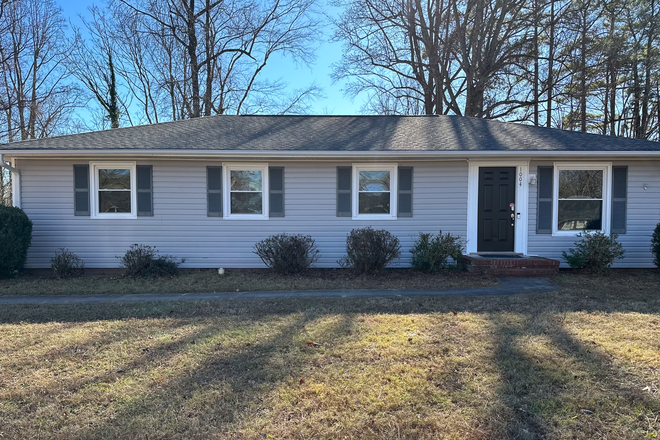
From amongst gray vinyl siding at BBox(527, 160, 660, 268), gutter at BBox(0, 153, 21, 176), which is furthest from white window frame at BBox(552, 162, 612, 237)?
gutter at BBox(0, 153, 21, 176)

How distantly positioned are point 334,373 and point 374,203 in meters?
5.66

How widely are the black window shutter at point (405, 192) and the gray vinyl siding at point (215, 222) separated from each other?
13 cm

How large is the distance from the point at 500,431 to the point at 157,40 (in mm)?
25095

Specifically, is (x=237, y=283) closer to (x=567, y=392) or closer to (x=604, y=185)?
(x=567, y=392)

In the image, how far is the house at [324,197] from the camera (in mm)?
8203

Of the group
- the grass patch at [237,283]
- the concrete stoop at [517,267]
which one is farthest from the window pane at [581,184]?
the grass patch at [237,283]

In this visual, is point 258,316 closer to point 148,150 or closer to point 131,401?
point 131,401

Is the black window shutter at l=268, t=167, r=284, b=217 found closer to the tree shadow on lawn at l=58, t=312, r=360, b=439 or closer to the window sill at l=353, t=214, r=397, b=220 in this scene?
the window sill at l=353, t=214, r=397, b=220

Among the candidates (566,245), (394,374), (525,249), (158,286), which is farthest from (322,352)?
(566,245)

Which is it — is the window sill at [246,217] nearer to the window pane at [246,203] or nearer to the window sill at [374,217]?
the window pane at [246,203]

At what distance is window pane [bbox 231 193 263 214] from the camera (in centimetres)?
853

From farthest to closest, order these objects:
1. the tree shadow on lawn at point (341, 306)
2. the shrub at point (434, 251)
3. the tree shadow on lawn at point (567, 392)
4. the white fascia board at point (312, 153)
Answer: the shrub at point (434, 251) < the white fascia board at point (312, 153) < the tree shadow on lawn at point (341, 306) < the tree shadow on lawn at point (567, 392)

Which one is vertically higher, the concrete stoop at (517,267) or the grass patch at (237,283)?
the concrete stoop at (517,267)

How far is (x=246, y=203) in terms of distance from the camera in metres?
8.54
